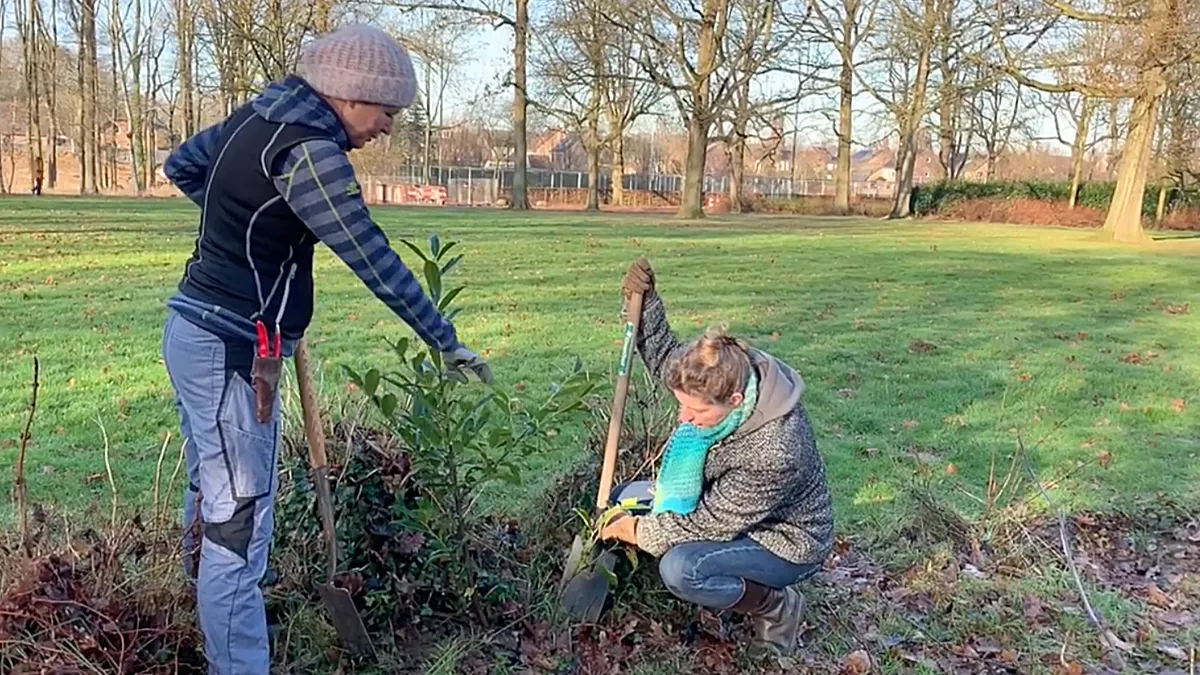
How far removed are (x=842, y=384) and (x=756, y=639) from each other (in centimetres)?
412

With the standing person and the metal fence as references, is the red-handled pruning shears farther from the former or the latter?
the metal fence

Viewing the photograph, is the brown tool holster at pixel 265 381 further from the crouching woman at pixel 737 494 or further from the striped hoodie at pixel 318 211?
the crouching woman at pixel 737 494

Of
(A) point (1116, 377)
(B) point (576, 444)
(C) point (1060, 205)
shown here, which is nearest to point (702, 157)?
(C) point (1060, 205)

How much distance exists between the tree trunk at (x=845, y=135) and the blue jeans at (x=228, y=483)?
3135cm

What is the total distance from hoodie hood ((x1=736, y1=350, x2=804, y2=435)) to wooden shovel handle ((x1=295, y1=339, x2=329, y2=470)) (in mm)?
1224

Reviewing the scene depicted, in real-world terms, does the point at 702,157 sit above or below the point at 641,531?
above

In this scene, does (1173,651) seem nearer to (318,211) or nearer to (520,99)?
(318,211)

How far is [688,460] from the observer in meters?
2.98

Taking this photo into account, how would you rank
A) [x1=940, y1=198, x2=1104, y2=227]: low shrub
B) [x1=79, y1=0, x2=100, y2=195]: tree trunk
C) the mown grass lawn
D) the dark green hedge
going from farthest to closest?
1. [x1=79, y1=0, x2=100, y2=195]: tree trunk
2. [x1=940, y1=198, x2=1104, y2=227]: low shrub
3. the dark green hedge
4. the mown grass lawn

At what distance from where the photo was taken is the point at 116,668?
7.70 feet

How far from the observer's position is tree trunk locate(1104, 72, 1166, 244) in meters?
22.1

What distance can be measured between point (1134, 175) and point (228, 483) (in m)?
25.8

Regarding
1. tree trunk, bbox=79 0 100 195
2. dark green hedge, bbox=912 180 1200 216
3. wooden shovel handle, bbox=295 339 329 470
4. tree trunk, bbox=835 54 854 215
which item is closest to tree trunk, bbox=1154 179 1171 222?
dark green hedge, bbox=912 180 1200 216

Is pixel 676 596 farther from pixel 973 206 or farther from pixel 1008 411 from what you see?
pixel 973 206
